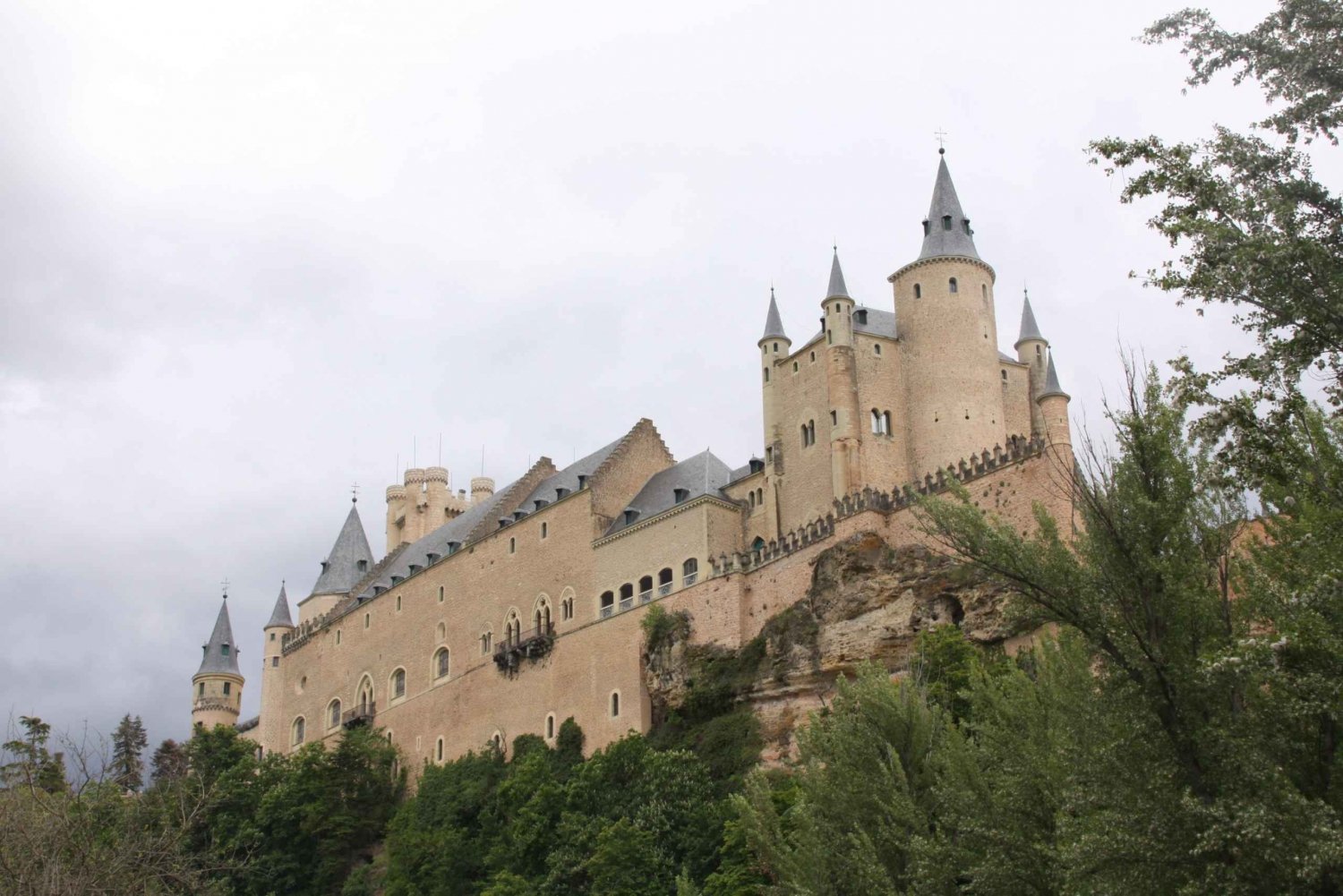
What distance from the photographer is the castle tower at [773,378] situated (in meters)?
56.7

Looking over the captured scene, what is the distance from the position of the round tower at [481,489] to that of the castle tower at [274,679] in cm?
1284

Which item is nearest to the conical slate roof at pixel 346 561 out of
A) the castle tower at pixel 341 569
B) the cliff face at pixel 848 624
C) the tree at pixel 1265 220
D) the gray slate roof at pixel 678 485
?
the castle tower at pixel 341 569

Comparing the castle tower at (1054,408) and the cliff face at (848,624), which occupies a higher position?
the castle tower at (1054,408)

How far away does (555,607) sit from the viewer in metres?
62.2

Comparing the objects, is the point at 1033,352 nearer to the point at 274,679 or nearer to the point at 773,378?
the point at 773,378

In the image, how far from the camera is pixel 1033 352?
57812mm

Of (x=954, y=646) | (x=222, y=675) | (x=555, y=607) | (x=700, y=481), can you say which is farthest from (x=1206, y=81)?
(x=222, y=675)

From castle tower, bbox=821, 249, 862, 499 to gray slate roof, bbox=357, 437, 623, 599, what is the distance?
1355 centimetres

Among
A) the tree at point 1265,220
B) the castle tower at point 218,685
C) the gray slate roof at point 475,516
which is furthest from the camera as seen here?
the castle tower at point 218,685

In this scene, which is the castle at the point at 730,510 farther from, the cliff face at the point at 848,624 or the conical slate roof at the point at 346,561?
the conical slate roof at the point at 346,561

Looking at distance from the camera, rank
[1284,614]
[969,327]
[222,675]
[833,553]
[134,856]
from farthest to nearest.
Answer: [222,675]
[969,327]
[833,553]
[134,856]
[1284,614]

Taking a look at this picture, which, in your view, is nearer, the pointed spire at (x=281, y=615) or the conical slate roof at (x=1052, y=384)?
the conical slate roof at (x=1052, y=384)

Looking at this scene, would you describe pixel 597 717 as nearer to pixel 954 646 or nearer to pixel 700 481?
pixel 700 481

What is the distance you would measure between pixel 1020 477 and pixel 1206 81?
2400 cm
